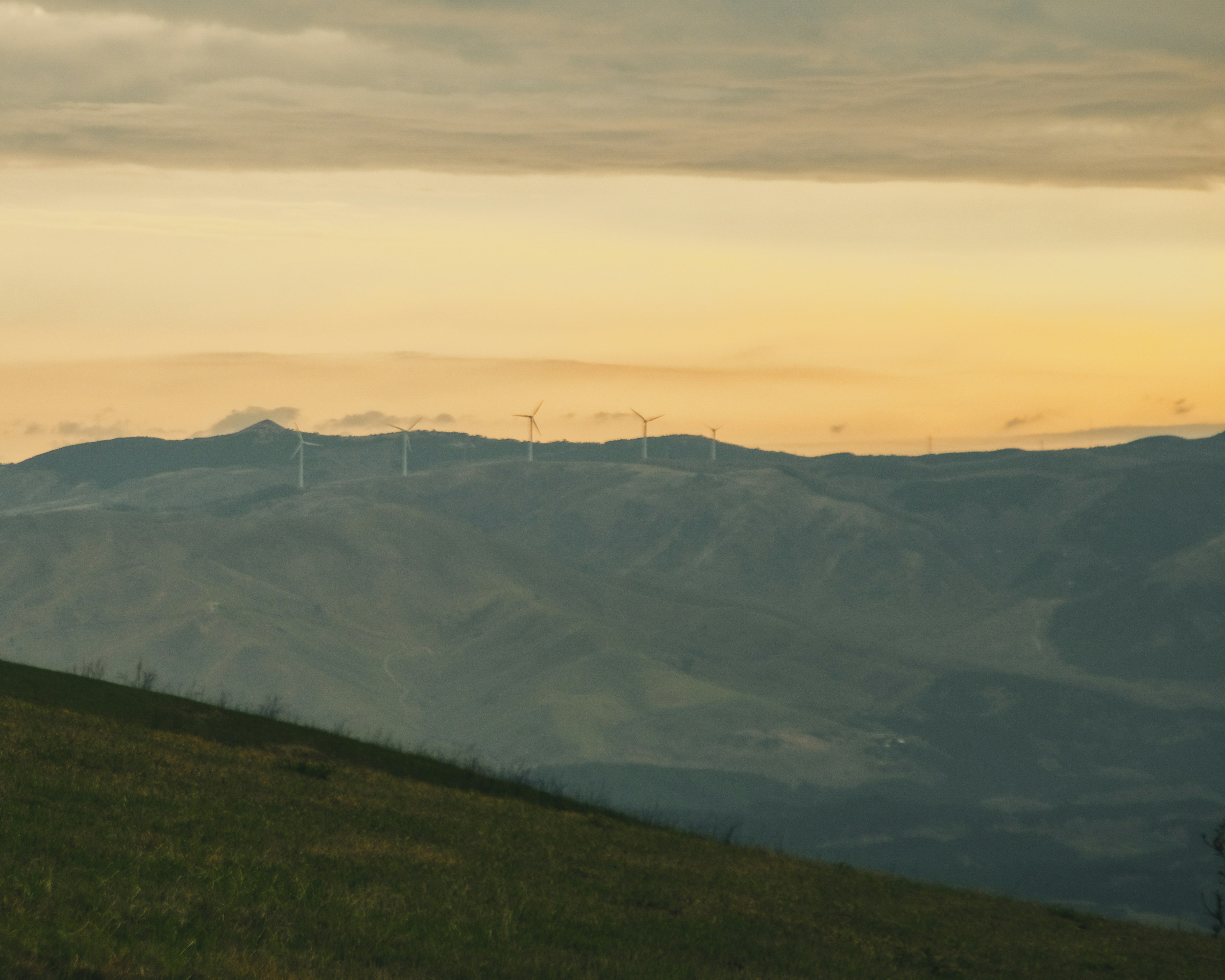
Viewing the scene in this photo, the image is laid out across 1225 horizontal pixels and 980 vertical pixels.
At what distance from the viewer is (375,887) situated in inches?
1131

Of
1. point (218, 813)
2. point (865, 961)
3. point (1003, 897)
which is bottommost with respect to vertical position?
point (1003, 897)

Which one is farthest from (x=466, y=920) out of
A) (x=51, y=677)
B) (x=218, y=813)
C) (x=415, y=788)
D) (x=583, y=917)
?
(x=51, y=677)

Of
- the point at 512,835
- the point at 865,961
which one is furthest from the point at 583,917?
the point at 512,835

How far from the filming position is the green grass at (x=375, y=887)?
22.0m

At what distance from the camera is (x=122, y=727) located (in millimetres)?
45969

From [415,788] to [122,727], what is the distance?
378 inches

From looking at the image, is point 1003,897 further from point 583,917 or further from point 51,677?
point 51,677

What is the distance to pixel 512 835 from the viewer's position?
41.9m

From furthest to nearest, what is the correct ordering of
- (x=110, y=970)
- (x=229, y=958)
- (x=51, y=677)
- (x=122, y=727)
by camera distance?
(x=51, y=677) → (x=122, y=727) → (x=229, y=958) → (x=110, y=970)

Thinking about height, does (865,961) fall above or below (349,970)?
below

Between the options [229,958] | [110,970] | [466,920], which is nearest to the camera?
[110,970]

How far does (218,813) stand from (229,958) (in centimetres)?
Answer: 1387

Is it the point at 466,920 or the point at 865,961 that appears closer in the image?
the point at 466,920

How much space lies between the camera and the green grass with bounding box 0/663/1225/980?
22000mm
